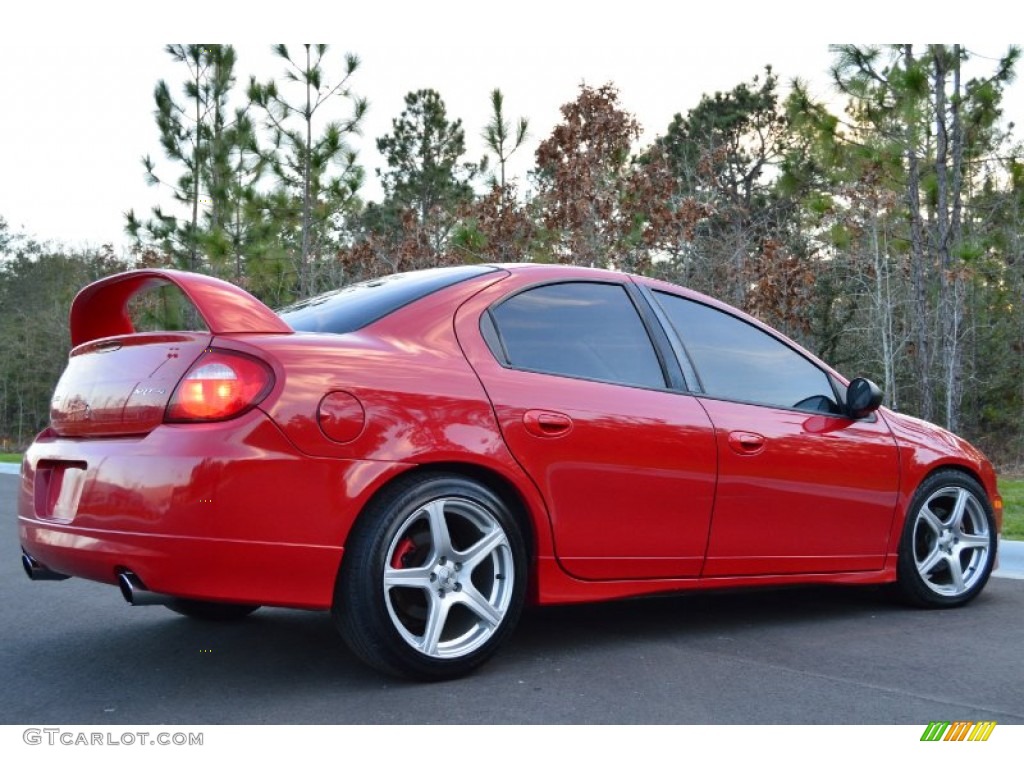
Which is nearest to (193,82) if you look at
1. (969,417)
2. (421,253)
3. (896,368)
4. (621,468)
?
(421,253)

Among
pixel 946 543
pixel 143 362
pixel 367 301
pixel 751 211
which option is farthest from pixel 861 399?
pixel 751 211

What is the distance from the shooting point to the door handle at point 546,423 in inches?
160

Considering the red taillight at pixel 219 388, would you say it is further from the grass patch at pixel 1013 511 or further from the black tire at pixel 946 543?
the grass patch at pixel 1013 511

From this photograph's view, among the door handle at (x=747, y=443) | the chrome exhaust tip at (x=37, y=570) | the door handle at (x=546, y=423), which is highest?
the door handle at (x=546, y=423)

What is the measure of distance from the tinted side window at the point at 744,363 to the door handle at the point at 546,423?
880 millimetres

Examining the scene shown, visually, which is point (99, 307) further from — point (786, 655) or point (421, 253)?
point (421, 253)

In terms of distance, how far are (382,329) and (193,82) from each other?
19.5 m

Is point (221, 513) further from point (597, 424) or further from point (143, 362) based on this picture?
point (597, 424)

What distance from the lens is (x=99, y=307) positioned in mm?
4434

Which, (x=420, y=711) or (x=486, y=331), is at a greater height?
(x=486, y=331)

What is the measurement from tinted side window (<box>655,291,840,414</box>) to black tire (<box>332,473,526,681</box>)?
1318mm

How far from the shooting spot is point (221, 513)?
3398 millimetres

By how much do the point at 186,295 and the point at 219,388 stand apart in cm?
44
